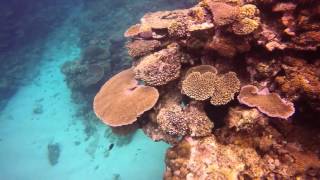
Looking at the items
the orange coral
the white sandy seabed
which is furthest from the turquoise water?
the orange coral

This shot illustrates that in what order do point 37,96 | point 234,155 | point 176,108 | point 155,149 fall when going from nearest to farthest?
point 234,155
point 176,108
point 155,149
point 37,96

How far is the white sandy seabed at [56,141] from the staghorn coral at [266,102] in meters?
4.80

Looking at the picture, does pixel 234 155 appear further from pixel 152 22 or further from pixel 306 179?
pixel 152 22

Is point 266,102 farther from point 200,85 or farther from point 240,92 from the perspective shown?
point 200,85

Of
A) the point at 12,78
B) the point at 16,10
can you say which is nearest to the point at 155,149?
the point at 12,78

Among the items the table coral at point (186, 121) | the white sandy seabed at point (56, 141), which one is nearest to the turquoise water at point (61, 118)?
the white sandy seabed at point (56, 141)

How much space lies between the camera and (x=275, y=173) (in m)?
4.49

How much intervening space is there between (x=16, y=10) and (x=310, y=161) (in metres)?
20.2

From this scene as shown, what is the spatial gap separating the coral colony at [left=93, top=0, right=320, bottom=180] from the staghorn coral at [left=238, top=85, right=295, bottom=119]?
14 millimetres

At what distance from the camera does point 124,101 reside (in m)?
5.78

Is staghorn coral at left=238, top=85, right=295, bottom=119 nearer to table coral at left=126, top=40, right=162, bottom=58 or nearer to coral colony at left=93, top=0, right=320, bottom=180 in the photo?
coral colony at left=93, top=0, right=320, bottom=180

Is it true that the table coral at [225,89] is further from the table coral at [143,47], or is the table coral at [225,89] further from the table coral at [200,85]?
the table coral at [143,47]

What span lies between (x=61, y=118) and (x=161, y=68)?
28.8 ft

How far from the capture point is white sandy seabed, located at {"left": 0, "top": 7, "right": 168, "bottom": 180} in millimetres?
9422
